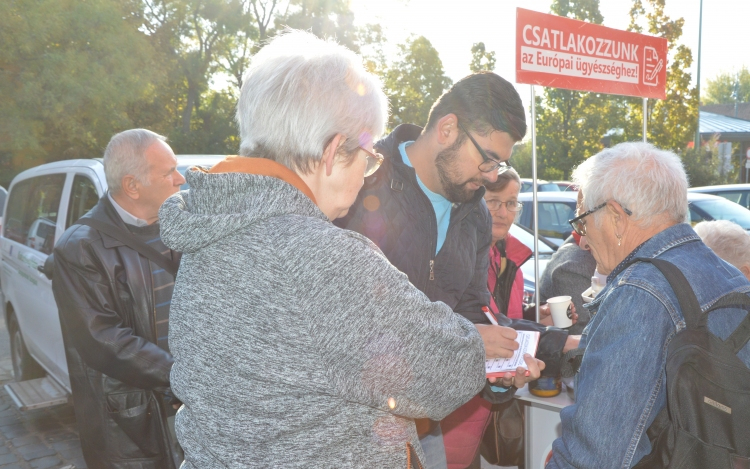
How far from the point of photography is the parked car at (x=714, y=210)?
837cm

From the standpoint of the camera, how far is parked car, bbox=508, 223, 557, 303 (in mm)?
5324

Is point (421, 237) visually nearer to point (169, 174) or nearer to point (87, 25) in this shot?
point (169, 174)

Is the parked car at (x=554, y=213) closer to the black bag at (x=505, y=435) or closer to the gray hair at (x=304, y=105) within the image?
the black bag at (x=505, y=435)

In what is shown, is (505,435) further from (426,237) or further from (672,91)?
(672,91)

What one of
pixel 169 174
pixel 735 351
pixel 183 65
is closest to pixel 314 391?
pixel 735 351

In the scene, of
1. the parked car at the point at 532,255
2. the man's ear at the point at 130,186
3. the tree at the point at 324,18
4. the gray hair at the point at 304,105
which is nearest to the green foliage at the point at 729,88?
the tree at the point at 324,18

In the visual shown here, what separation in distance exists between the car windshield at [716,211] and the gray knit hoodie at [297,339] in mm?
8318

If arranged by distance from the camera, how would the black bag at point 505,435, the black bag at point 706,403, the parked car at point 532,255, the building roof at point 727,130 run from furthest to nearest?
the building roof at point 727,130 < the parked car at point 532,255 < the black bag at point 505,435 < the black bag at point 706,403

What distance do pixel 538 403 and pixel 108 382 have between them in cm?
199

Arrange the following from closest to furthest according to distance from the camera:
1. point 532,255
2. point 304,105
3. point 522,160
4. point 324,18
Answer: point 304,105
point 532,255
point 324,18
point 522,160

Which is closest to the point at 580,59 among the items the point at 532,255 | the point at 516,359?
the point at 532,255

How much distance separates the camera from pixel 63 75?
674 inches

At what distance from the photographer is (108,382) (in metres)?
2.82

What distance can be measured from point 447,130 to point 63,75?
57.7 feet
